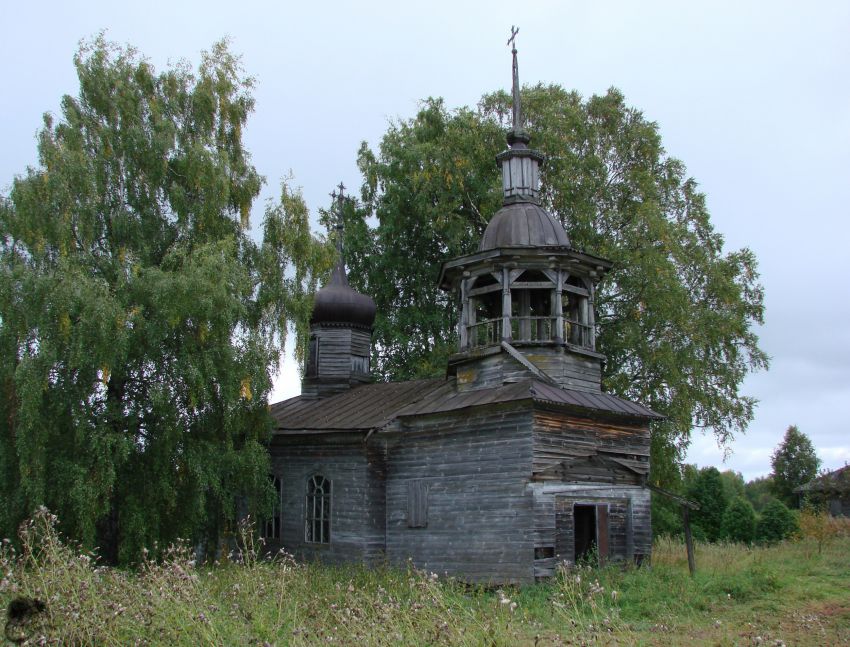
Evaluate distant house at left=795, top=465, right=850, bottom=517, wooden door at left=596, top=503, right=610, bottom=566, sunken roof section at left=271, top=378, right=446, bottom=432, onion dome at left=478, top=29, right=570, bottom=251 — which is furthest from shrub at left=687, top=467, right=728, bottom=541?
onion dome at left=478, top=29, right=570, bottom=251

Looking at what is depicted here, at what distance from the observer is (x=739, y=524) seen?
30.5m

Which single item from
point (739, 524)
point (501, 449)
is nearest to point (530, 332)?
point (501, 449)

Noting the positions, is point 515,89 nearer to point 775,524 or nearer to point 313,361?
point 313,361

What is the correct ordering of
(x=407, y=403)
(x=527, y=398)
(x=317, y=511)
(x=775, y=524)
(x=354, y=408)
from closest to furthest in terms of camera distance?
(x=527, y=398), (x=317, y=511), (x=407, y=403), (x=354, y=408), (x=775, y=524)

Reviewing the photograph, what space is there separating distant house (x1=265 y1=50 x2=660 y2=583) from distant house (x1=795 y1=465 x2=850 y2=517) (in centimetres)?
1995

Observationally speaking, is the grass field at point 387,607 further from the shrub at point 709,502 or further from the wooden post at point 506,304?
the shrub at point 709,502

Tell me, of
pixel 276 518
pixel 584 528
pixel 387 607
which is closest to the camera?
pixel 387 607

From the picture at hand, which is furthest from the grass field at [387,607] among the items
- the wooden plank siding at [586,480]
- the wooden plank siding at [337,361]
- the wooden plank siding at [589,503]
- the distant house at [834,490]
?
the distant house at [834,490]

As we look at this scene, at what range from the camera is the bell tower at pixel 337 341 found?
2459 centimetres

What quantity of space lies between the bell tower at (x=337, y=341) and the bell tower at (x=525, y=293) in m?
6.39

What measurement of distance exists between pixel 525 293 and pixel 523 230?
1.32 m

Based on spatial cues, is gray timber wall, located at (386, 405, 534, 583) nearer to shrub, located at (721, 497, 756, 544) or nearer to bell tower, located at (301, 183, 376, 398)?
bell tower, located at (301, 183, 376, 398)

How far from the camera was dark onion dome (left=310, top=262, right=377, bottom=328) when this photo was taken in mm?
24922

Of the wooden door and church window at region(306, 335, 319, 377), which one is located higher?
church window at region(306, 335, 319, 377)
